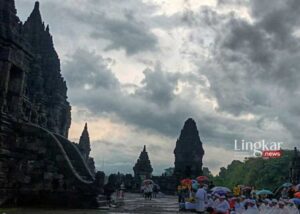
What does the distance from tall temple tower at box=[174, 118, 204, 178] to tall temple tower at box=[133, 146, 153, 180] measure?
3.61 metres

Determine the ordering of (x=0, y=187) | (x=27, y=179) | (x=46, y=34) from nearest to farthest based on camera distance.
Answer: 1. (x=0, y=187)
2. (x=27, y=179)
3. (x=46, y=34)

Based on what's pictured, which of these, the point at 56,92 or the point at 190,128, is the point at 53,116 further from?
the point at 190,128

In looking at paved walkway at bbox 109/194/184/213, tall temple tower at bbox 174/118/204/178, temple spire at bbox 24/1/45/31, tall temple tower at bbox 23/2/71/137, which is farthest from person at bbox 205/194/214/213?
temple spire at bbox 24/1/45/31

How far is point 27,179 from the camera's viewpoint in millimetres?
18938

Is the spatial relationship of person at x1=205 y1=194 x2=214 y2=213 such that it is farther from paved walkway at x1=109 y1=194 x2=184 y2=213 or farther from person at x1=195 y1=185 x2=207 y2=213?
paved walkway at x1=109 y1=194 x2=184 y2=213

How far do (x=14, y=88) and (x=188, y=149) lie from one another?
1347 inches

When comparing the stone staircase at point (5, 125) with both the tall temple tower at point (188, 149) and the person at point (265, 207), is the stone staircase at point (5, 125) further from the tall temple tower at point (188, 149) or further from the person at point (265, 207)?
the tall temple tower at point (188, 149)

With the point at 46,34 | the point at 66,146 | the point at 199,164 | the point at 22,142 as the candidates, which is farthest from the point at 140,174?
the point at 22,142

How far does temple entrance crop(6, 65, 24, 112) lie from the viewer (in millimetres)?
20531

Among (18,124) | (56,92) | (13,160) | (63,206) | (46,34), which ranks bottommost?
(63,206)

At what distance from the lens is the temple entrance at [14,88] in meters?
20.5

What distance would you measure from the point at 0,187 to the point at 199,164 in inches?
1466

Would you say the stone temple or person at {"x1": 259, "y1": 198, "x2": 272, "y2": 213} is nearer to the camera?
person at {"x1": 259, "y1": 198, "x2": 272, "y2": 213}

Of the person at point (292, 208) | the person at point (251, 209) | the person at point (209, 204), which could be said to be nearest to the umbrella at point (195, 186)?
the person at point (209, 204)
